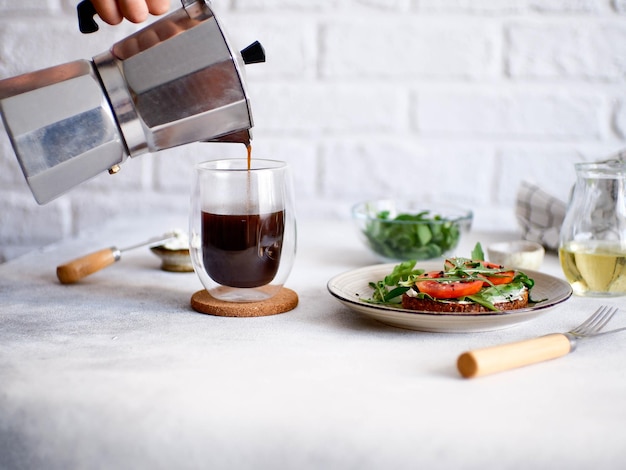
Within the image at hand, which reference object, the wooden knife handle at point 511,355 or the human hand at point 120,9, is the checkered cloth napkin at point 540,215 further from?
the human hand at point 120,9

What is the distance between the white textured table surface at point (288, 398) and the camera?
0.52 metres

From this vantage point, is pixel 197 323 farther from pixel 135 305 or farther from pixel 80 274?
pixel 80 274

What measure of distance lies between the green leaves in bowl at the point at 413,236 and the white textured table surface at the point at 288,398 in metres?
0.27

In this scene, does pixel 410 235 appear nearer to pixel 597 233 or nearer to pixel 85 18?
pixel 597 233

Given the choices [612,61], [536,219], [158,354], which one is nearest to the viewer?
[158,354]

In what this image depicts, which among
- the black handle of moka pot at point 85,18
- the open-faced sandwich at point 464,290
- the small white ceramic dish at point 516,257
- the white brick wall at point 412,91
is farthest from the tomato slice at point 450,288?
the white brick wall at point 412,91

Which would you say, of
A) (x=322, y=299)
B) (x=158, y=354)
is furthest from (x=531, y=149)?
(x=158, y=354)

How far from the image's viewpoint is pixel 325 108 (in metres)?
1.56

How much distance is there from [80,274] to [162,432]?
462 millimetres

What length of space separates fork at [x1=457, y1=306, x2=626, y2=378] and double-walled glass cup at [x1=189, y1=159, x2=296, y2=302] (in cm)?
28

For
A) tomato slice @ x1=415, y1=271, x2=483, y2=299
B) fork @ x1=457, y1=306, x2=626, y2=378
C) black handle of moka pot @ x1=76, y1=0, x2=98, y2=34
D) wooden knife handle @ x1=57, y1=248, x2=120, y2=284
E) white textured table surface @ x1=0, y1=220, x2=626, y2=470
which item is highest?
black handle of moka pot @ x1=76, y1=0, x2=98, y2=34

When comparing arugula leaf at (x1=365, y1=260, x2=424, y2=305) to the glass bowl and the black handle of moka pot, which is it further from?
the black handle of moka pot

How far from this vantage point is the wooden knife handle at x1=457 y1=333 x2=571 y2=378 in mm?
608

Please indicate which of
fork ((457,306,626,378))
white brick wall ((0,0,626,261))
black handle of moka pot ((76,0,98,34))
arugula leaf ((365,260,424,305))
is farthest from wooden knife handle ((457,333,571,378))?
white brick wall ((0,0,626,261))
